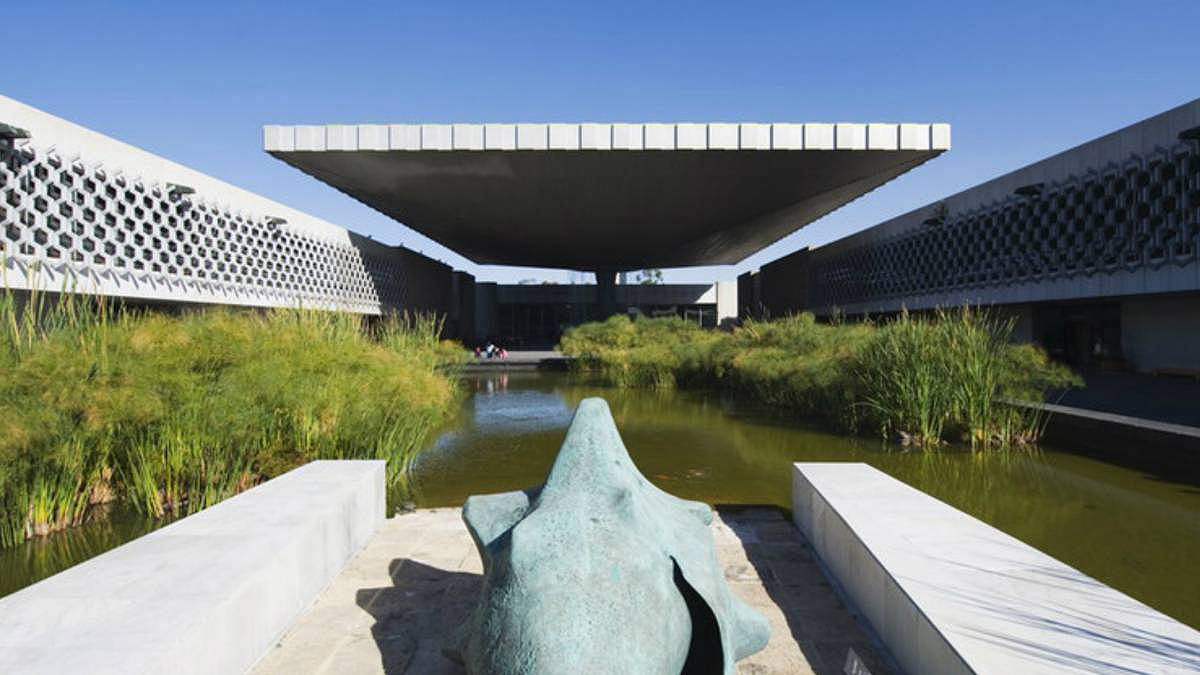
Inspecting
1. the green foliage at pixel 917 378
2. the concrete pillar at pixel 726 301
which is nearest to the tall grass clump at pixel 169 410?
the green foliage at pixel 917 378

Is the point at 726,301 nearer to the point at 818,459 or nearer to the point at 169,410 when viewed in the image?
the point at 818,459

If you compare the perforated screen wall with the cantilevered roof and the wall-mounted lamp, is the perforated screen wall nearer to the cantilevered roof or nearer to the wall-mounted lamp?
the wall-mounted lamp

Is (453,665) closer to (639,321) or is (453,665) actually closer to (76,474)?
(76,474)

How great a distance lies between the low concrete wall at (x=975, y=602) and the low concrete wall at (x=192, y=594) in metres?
2.43

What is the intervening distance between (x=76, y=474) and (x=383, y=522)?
7.82 ft

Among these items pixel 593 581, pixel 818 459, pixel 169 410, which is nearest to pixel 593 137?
pixel 818 459

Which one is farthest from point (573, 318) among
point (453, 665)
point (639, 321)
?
point (453, 665)

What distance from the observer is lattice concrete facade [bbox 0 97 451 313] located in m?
13.2

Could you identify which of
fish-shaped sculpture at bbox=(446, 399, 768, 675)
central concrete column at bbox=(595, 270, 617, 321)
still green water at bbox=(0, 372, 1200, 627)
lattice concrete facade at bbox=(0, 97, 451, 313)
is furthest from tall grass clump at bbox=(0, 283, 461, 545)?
central concrete column at bbox=(595, 270, 617, 321)

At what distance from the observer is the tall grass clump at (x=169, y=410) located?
5074 millimetres

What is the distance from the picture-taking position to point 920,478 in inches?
285

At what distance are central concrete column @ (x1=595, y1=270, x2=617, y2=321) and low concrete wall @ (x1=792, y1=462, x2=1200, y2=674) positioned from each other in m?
34.1

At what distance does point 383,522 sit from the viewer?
197 inches

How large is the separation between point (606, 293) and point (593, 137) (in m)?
21.4
